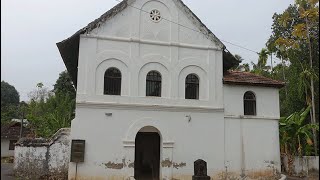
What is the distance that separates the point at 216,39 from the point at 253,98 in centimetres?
360

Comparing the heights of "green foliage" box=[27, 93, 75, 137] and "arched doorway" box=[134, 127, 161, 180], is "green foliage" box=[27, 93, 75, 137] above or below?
above

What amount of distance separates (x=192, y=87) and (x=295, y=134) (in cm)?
855

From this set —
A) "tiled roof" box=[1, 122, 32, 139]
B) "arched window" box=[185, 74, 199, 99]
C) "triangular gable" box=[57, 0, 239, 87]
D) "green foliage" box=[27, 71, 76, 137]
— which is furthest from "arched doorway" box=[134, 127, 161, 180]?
"tiled roof" box=[1, 122, 32, 139]

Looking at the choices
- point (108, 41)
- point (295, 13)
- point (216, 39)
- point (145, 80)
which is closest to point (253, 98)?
point (216, 39)

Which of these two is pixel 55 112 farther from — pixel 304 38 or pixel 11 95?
pixel 11 95

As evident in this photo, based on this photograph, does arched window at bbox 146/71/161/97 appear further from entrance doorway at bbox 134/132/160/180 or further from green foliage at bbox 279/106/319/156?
green foliage at bbox 279/106/319/156

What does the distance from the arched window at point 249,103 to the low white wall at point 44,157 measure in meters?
8.95

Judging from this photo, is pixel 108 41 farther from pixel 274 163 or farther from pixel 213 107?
pixel 274 163

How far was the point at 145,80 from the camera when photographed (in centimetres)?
1658

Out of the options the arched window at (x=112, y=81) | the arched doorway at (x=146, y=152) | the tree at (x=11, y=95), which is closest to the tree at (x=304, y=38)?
the arched window at (x=112, y=81)

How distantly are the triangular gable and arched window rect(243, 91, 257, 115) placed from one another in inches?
74.4

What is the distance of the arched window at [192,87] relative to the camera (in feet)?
56.5

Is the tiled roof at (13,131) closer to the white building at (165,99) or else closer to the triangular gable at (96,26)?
the triangular gable at (96,26)

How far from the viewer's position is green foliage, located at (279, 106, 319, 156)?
21.1 m
